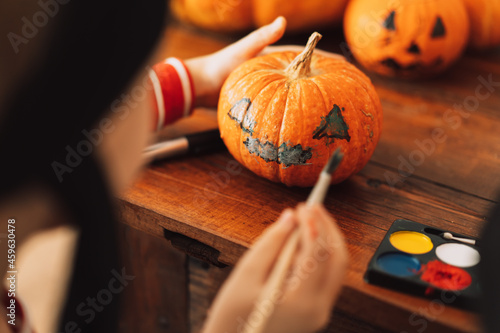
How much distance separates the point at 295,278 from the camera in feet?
1.61

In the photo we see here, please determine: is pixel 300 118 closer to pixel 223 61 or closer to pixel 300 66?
pixel 300 66

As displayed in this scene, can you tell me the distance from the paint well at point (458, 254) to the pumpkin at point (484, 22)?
30.6 inches

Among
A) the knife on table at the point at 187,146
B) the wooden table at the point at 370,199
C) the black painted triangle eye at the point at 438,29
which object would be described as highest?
the black painted triangle eye at the point at 438,29

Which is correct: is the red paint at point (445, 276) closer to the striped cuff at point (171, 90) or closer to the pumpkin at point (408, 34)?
the striped cuff at point (171, 90)

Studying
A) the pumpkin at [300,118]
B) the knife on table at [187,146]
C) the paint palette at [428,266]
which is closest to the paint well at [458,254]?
the paint palette at [428,266]

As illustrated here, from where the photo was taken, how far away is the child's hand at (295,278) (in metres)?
0.49

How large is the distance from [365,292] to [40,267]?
0.44 m

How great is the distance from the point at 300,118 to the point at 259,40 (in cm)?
22

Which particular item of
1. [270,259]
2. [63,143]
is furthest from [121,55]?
[270,259]

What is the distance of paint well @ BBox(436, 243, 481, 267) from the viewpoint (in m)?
0.62

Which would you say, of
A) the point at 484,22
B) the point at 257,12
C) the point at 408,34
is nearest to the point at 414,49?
the point at 408,34

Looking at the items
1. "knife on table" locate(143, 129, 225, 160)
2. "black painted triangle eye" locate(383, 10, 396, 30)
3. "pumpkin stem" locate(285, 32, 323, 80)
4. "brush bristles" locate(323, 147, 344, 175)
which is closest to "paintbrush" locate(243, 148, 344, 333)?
"brush bristles" locate(323, 147, 344, 175)

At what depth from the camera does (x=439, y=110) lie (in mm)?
1085

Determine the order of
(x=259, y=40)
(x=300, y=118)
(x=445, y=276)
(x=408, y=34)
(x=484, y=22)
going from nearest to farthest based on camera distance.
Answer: (x=445, y=276) → (x=300, y=118) → (x=259, y=40) → (x=408, y=34) → (x=484, y=22)
